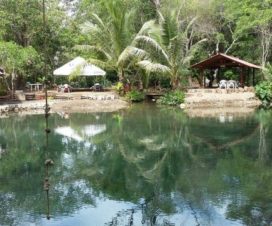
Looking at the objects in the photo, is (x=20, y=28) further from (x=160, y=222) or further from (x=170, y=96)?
(x=160, y=222)

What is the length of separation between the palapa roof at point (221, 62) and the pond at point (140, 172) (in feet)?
26.2

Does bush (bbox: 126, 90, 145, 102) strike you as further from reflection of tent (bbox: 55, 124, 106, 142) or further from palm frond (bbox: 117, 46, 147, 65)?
reflection of tent (bbox: 55, 124, 106, 142)

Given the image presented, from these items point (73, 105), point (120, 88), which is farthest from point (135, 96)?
point (73, 105)

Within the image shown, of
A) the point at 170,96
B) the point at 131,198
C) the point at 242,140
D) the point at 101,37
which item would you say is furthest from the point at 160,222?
the point at 101,37

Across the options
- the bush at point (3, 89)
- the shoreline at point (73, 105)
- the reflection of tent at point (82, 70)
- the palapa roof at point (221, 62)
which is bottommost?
the shoreline at point (73, 105)

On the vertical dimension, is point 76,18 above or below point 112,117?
above

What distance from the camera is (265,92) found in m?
23.2

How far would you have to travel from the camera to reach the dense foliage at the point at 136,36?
79.7 feet

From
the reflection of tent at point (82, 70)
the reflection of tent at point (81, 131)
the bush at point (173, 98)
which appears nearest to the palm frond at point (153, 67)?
the bush at point (173, 98)

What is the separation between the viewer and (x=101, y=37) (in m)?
25.6

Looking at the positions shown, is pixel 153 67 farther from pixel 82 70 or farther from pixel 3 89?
pixel 3 89

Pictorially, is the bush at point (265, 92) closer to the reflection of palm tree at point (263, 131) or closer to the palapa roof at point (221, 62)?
the reflection of palm tree at point (263, 131)

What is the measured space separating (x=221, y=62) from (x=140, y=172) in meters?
17.5

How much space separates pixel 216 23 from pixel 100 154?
1971 cm
